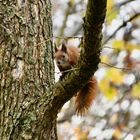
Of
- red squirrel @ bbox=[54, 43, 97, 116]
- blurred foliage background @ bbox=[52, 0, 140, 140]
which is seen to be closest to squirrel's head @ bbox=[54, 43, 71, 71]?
red squirrel @ bbox=[54, 43, 97, 116]

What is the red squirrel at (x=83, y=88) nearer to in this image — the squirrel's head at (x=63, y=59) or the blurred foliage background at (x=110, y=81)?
the squirrel's head at (x=63, y=59)

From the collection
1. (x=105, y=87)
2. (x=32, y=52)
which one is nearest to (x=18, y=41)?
(x=32, y=52)

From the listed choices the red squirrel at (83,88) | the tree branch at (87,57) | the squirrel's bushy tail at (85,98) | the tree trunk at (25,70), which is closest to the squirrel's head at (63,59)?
the red squirrel at (83,88)

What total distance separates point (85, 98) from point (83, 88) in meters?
0.11

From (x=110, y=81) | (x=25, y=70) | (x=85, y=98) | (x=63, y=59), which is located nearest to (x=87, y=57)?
(x=25, y=70)

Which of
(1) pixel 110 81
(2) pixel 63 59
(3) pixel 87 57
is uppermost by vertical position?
(1) pixel 110 81

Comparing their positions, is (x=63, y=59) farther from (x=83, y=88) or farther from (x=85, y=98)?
(x=85, y=98)

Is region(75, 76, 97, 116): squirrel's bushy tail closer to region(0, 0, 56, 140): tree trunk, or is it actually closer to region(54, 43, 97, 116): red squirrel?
region(54, 43, 97, 116): red squirrel

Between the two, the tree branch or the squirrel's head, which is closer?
the tree branch

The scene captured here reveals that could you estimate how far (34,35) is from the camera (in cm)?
237

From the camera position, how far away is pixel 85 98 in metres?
2.54

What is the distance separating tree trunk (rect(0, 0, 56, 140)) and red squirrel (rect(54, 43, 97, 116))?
15 cm

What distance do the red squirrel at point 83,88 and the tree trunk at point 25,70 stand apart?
0.15 metres

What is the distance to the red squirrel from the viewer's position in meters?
2.46
